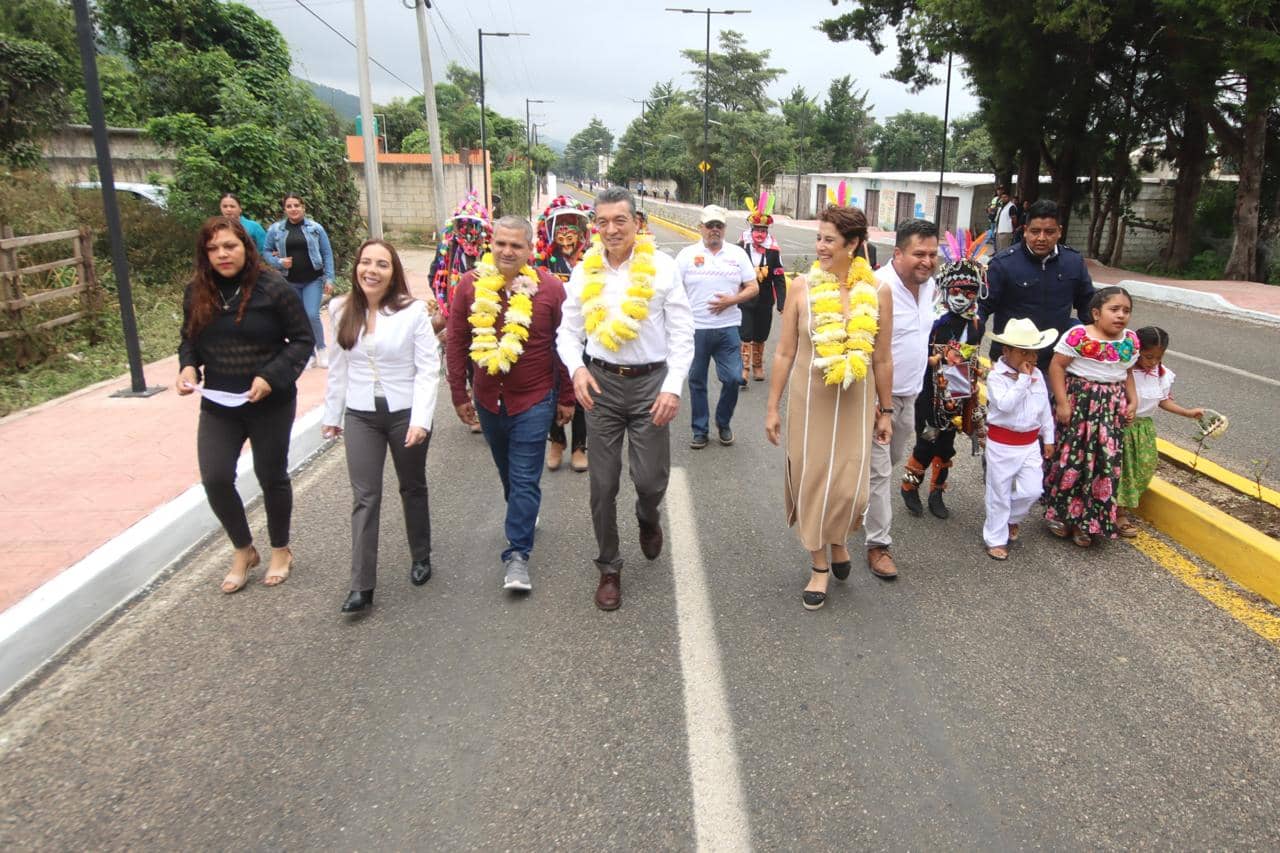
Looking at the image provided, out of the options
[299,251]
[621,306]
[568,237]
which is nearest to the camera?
[621,306]

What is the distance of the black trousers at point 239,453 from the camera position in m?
4.16

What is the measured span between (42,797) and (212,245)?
2.35 metres

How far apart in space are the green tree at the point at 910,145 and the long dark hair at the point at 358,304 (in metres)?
82.9

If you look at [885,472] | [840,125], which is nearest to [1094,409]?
[885,472]

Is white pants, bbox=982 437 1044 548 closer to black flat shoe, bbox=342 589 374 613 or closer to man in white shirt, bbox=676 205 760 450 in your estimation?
man in white shirt, bbox=676 205 760 450

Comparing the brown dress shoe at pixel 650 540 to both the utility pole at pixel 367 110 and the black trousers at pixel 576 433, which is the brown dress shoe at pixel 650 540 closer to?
the black trousers at pixel 576 433

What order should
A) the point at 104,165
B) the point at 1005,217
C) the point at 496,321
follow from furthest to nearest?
the point at 1005,217 < the point at 104,165 < the point at 496,321

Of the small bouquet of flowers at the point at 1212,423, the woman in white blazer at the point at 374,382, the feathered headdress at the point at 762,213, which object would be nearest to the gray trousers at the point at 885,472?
the small bouquet of flowers at the point at 1212,423

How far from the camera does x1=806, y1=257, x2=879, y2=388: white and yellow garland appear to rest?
386 centimetres

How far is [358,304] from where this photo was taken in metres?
4.09

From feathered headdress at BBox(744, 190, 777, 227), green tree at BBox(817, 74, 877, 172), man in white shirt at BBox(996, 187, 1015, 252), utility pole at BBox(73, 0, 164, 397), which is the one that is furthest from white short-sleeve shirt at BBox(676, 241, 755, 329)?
green tree at BBox(817, 74, 877, 172)

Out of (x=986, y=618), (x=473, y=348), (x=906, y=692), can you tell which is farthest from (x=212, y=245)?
(x=986, y=618)

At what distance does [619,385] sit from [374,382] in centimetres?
116

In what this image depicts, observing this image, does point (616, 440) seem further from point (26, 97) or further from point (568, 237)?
point (26, 97)
